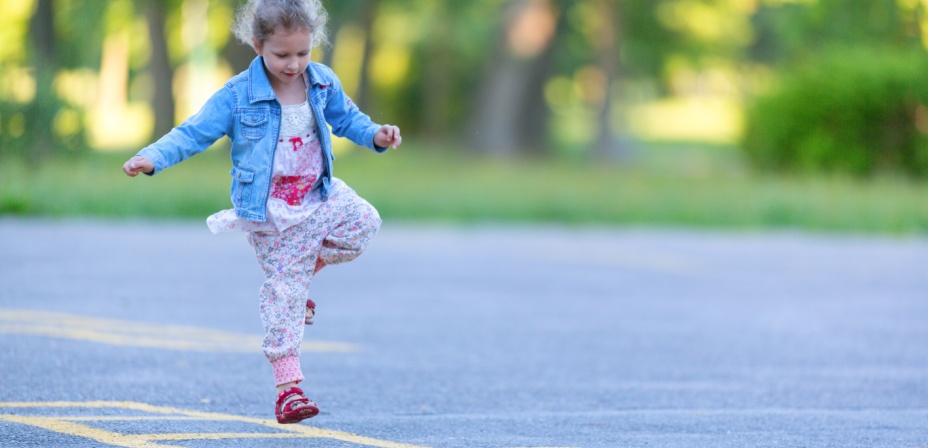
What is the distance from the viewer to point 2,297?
9094 millimetres

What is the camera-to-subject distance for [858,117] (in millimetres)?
22500

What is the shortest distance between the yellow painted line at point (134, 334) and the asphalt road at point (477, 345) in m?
0.03

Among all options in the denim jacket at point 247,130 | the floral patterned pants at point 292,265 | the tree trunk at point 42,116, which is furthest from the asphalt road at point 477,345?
the tree trunk at point 42,116

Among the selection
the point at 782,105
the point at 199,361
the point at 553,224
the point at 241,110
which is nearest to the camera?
the point at 241,110

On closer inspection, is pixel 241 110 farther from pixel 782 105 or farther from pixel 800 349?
pixel 782 105

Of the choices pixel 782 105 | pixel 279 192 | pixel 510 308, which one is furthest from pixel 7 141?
pixel 279 192

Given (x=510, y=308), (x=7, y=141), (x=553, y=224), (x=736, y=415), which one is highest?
(x=7, y=141)

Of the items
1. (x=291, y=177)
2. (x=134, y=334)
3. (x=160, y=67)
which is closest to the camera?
(x=291, y=177)

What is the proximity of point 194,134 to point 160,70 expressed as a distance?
88.8 feet

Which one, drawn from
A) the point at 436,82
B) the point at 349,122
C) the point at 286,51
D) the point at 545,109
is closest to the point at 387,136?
the point at 349,122

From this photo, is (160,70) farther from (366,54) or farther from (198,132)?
(198,132)

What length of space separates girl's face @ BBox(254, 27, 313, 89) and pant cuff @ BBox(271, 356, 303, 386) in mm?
1012

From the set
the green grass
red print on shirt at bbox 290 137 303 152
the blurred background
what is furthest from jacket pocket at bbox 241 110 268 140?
the green grass

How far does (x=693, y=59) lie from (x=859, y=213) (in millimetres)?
23935
